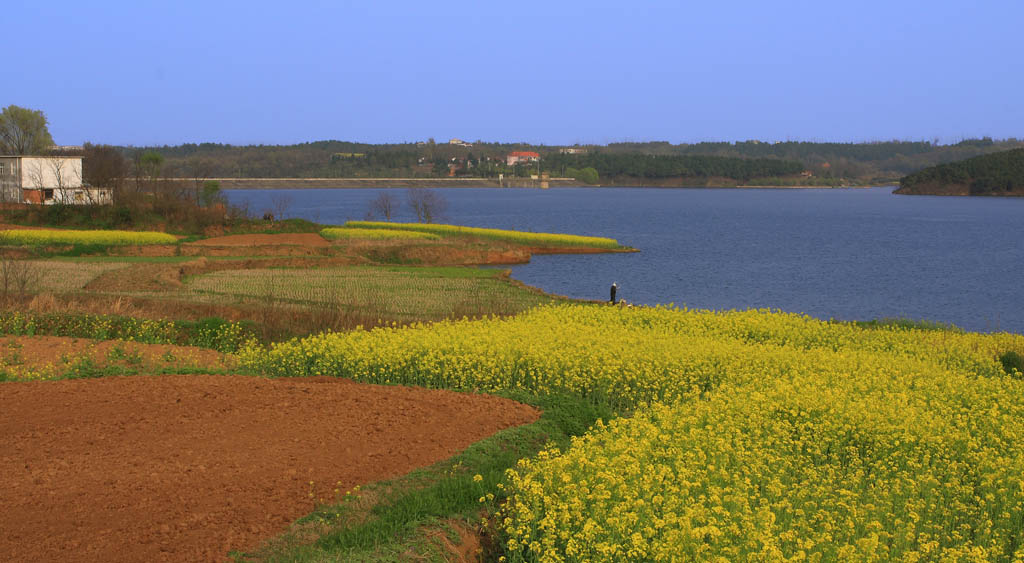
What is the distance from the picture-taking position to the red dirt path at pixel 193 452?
23.1 feet

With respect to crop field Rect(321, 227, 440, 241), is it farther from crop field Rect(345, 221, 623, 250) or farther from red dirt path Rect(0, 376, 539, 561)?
red dirt path Rect(0, 376, 539, 561)

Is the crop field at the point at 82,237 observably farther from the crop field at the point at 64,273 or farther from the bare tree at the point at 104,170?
the bare tree at the point at 104,170

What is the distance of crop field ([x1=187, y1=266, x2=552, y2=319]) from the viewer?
2445 cm

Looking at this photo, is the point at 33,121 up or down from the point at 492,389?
up

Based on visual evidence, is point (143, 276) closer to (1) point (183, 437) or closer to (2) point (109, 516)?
(1) point (183, 437)

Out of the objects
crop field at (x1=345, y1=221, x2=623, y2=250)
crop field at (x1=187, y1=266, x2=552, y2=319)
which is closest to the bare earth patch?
crop field at (x1=187, y1=266, x2=552, y2=319)

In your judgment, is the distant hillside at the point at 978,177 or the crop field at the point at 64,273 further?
the distant hillside at the point at 978,177

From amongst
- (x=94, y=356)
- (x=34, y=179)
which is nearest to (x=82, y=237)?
(x=34, y=179)

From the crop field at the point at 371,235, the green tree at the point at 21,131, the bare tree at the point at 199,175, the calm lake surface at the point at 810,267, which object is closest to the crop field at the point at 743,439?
the calm lake surface at the point at 810,267

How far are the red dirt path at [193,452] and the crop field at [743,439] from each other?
150 cm

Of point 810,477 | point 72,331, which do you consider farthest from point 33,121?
point 810,477

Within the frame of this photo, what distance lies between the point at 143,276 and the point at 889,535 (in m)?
28.1

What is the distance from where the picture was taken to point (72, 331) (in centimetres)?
1775

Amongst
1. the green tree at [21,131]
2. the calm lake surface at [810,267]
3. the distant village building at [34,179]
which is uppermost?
the green tree at [21,131]
